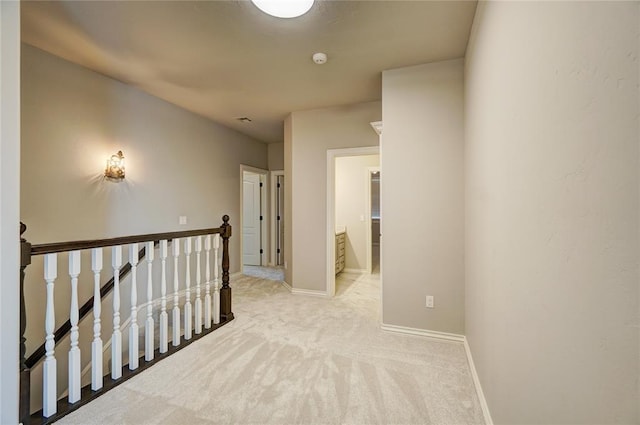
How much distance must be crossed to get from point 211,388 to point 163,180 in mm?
2762

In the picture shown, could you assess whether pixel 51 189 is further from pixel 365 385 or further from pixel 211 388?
pixel 365 385

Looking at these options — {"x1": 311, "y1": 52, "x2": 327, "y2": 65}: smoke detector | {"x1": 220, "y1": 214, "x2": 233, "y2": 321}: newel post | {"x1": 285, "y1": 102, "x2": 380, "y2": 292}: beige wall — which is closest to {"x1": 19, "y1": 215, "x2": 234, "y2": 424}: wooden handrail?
{"x1": 220, "y1": 214, "x2": 233, "y2": 321}: newel post

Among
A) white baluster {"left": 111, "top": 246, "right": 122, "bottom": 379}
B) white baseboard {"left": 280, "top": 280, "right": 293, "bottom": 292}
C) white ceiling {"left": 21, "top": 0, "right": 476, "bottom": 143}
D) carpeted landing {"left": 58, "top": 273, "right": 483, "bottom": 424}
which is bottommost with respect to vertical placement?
carpeted landing {"left": 58, "top": 273, "right": 483, "bottom": 424}

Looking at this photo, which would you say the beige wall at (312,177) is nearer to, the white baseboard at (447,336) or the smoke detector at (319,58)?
the smoke detector at (319,58)

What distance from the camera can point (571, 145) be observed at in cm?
75

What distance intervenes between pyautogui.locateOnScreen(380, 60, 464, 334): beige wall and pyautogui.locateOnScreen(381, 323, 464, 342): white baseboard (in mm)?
40

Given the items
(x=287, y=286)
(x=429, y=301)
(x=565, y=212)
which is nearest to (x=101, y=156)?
(x=287, y=286)

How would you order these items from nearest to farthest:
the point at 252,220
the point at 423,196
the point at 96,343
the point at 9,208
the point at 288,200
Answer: the point at 9,208
the point at 96,343
the point at 423,196
the point at 288,200
the point at 252,220

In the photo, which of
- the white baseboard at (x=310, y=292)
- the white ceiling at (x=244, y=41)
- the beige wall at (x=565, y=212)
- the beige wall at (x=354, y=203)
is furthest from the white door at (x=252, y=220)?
the beige wall at (x=565, y=212)

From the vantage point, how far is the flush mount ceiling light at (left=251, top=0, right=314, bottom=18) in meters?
1.70

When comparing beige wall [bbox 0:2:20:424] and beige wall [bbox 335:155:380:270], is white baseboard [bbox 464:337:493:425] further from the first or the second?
beige wall [bbox 335:155:380:270]

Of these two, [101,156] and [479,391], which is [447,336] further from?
[101,156]

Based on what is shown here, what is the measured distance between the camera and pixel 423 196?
109 inches

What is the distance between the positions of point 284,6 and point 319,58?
0.94 metres
